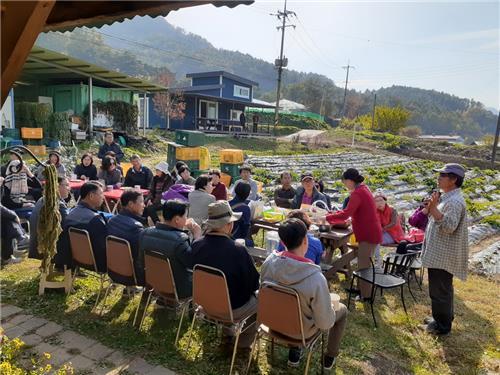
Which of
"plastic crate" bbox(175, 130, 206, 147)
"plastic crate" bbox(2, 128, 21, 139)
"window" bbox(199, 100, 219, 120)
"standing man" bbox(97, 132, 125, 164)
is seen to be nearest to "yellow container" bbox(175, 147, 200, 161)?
"plastic crate" bbox(175, 130, 206, 147)

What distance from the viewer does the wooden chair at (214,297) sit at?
3070 millimetres

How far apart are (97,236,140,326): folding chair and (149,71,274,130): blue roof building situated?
86.7ft

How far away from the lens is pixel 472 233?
29.5 ft

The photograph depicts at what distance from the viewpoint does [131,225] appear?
404cm

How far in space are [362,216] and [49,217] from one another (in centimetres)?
359

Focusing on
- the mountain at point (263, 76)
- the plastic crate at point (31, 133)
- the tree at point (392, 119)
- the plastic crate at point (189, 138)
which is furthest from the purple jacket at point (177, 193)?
the tree at point (392, 119)

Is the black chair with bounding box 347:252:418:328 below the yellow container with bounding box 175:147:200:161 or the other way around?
below

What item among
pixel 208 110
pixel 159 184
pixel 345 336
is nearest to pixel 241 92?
pixel 208 110

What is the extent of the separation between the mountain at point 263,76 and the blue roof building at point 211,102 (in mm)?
7431

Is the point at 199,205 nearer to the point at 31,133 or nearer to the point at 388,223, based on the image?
the point at 388,223

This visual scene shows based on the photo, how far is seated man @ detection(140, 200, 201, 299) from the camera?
3.54m

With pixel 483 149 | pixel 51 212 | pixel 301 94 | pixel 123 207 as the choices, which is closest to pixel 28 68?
pixel 123 207

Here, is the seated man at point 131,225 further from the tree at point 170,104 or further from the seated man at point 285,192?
the tree at point 170,104

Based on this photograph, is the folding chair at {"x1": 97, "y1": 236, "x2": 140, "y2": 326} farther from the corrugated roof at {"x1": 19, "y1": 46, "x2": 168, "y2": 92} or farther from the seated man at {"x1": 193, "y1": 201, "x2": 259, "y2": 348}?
the corrugated roof at {"x1": 19, "y1": 46, "x2": 168, "y2": 92}
